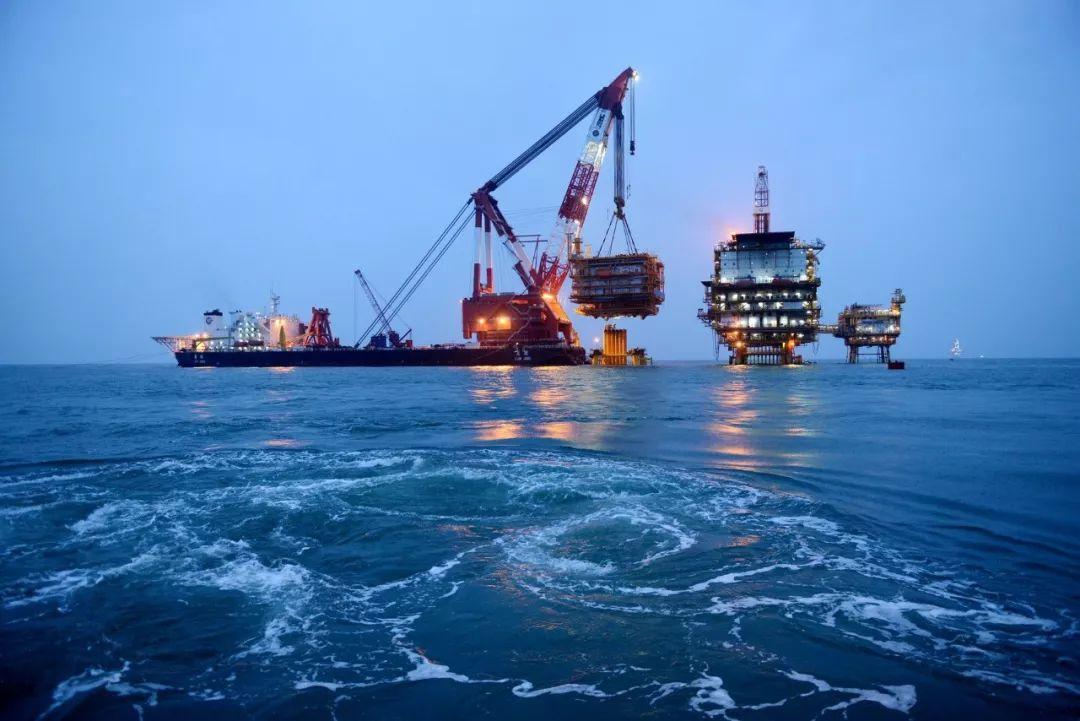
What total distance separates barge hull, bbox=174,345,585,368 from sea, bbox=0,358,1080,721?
9047 centimetres

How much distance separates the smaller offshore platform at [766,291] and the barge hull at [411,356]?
28.1m

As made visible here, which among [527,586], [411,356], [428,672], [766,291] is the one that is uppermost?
[766,291]

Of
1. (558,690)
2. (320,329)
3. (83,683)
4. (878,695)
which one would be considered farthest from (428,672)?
(320,329)

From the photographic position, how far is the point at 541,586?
697 cm

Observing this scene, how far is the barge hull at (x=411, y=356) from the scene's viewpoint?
106750mm

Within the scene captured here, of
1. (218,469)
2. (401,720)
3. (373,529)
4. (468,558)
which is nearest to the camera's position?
(401,720)

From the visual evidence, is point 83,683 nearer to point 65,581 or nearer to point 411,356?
point 65,581

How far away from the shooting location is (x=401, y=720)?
4539 mm

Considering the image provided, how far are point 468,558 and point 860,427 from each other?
19.8m

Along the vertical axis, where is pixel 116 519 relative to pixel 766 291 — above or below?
below

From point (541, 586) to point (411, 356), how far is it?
107m

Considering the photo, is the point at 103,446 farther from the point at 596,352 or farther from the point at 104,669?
the point at 596,352

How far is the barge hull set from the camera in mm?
106750

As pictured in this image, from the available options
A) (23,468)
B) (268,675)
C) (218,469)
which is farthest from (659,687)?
(23,468)
